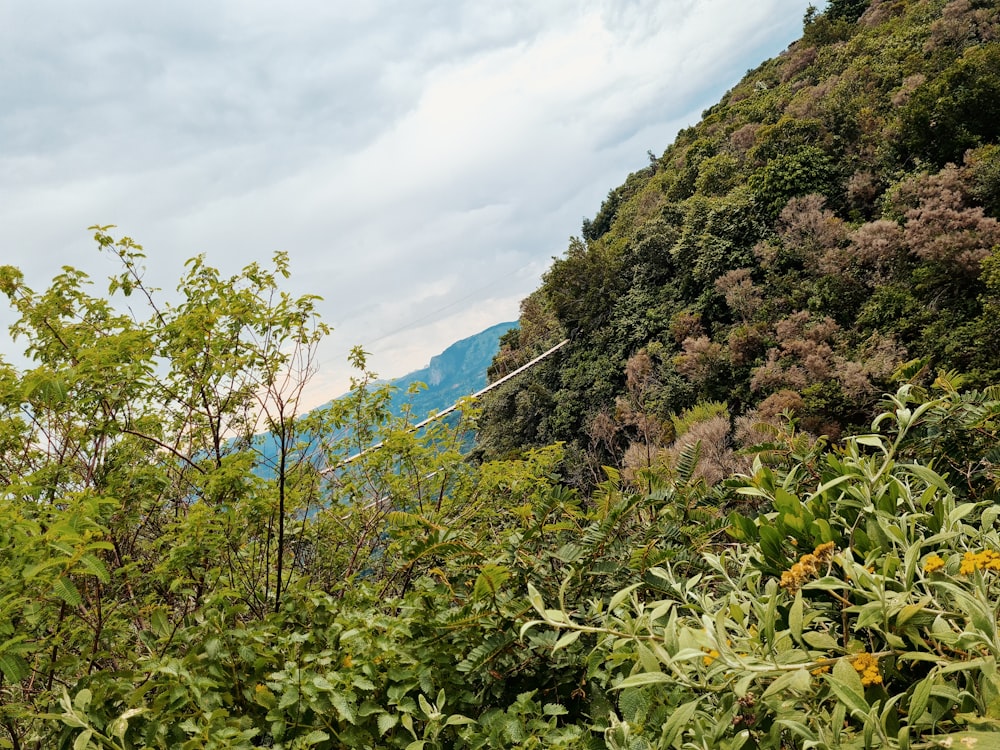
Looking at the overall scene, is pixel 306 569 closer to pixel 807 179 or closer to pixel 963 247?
pixel 963 247

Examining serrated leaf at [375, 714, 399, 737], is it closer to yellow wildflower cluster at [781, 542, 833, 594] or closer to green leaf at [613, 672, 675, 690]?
green leaf at [613, 672, 675, 690]

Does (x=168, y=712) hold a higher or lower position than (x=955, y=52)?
lower

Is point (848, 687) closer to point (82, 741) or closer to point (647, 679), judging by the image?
point (647, 679)

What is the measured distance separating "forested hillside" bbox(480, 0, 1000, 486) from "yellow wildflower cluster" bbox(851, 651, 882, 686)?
9.29 metres

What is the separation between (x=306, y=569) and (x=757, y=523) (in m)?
2.61

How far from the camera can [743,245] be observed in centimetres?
1655

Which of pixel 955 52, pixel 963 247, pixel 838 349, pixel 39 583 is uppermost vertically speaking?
pixel 955 52

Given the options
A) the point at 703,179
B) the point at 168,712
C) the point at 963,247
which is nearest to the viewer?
the point at 168,712

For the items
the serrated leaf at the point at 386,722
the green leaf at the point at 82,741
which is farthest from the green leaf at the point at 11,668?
the serrated leaf at the point at 386,722

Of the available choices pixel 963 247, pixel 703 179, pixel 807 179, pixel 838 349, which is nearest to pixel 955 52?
pixel 807 179

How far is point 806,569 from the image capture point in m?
0.82

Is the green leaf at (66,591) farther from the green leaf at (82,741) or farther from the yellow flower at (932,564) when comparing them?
the yellow flower at (932,564)

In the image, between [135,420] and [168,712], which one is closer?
[168,712]

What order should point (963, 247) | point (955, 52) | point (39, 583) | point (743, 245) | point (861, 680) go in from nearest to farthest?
1. point (861, 680)
2. point (39, 583)
3. point (963, 247)
4. point (955, 52)
5. point (743, 245)
